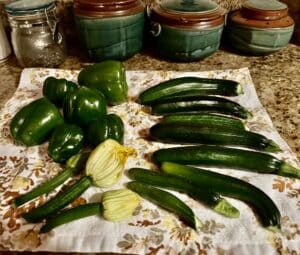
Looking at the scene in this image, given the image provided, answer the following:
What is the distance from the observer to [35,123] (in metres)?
0.79

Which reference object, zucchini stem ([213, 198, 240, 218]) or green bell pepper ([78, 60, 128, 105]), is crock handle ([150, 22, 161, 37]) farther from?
zucchini stem ([213, 198, 240, 218])

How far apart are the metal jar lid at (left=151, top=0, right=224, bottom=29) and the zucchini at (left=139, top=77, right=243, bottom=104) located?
0.20 metres

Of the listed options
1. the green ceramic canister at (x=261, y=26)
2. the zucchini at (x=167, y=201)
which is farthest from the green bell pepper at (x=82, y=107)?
the green ceramic canister at (x=261, y=26)

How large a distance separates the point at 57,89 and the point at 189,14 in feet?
1.60

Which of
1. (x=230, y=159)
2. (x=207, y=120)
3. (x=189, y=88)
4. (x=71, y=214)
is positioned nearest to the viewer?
(x=71, y=214)

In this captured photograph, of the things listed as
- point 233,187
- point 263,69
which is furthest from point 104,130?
point 263,69

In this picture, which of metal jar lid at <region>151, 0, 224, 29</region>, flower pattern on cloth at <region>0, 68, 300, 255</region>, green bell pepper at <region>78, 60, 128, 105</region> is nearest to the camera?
flower pattern on cloth at <region>0, 68, 300, 255</region>

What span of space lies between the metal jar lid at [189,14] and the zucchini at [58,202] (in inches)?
24.9

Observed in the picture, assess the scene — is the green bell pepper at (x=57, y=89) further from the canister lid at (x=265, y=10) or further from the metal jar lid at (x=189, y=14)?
the canister lid at (x=265, y=10)

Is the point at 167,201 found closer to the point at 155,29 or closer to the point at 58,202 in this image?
the point at 58,202

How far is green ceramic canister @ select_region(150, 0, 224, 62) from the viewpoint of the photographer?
3.51ft

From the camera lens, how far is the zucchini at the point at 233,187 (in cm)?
62

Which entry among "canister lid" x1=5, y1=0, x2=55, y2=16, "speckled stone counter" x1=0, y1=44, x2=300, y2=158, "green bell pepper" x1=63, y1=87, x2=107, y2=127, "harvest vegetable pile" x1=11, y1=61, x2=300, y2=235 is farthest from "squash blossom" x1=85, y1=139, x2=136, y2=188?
"canister lid" x1=5, y1=0, x2=55, y2=16

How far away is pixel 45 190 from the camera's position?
673 mm
